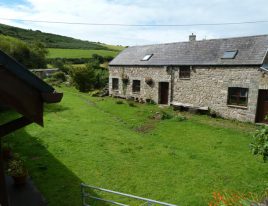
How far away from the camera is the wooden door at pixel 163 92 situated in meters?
22.9

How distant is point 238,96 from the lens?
17.5 meters

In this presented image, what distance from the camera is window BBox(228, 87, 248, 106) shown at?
17188 millimetres

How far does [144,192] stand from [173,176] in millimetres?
1651

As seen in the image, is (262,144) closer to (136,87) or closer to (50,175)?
(50,175)

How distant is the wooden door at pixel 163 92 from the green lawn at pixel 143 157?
202 inches

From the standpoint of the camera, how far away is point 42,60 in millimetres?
47719

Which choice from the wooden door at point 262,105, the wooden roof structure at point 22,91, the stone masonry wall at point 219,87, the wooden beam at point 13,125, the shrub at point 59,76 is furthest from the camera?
the shrub at point 59,76

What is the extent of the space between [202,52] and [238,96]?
5.16 metres

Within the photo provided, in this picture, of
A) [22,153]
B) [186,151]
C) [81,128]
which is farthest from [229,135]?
[22,153]

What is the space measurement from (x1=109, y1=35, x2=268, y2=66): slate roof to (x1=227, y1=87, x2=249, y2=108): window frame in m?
1.91

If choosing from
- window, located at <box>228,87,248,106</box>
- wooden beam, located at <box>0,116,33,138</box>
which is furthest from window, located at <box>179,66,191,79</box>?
wooden beam, located at <box>0,116,33,138</box>

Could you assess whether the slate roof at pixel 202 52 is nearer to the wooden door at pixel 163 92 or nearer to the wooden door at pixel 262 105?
the wooden door at pixel 163 92

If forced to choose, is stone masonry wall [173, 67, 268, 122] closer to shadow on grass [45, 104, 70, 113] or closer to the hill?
shadow on grass [45, 104, 70, 113]

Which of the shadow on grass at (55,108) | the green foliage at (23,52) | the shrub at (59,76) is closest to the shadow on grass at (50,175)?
the shadow on grass at (55,108)
